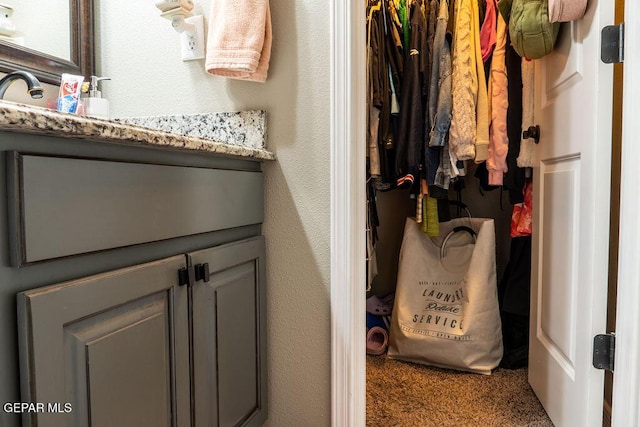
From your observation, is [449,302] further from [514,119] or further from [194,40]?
[194,40]

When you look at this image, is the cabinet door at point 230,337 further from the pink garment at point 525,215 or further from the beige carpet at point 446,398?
the pink garment at point 525,215

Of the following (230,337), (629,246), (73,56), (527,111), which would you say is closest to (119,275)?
(230,337)

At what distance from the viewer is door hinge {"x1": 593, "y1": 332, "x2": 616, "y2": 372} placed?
1.10m

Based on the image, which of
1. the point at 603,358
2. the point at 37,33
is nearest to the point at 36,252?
the point at 37,33

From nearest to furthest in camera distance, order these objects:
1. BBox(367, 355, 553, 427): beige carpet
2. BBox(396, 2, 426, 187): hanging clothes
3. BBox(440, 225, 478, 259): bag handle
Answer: BBox(367, 355, 553, 427): beige carpet
BBox(396, 2, 426, 187): hanging clothes
BBox(440, 225, 478, 259): bag handle

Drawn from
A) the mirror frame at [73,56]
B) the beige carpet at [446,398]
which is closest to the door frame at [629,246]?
the beige carpet at [446,398]

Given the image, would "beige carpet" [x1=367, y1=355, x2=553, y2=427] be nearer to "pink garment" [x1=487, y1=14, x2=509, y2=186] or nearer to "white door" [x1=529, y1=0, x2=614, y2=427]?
"white door" [x1=529, y1=0, x2=614, y2=427]

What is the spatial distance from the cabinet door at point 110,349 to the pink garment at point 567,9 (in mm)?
1207

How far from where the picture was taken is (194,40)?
1229mm

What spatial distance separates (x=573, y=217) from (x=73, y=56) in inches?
62.8

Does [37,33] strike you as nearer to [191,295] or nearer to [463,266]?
[191,295]

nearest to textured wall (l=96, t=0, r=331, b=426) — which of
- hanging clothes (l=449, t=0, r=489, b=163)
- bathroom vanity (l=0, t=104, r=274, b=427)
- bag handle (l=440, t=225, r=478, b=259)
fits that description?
bathroom vanity (l=0, t=104, r=274, b=427)

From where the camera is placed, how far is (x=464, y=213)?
93.2 inches

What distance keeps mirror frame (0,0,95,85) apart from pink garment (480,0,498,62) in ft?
4.90
